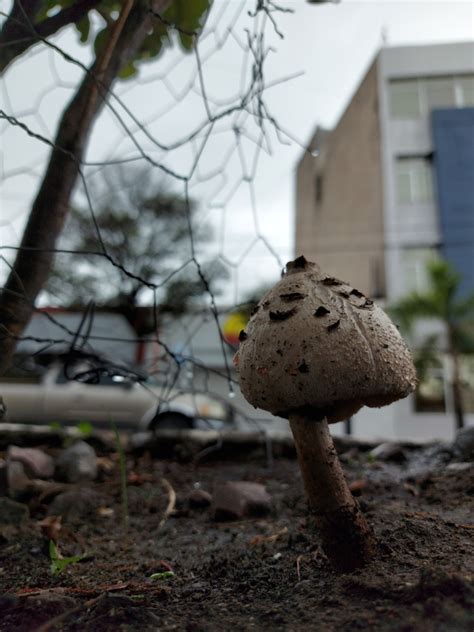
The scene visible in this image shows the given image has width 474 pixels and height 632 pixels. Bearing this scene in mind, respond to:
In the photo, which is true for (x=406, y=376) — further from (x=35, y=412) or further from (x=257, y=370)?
(x=35, y=412)

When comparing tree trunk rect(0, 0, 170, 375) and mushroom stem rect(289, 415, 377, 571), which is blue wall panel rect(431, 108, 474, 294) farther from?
mushroom stem rect(289, 415, 377, 571)

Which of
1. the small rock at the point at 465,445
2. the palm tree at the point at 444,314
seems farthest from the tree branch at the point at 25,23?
the palm tree at the point at 444,314

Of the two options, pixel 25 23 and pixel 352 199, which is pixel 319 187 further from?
pixel 25 23

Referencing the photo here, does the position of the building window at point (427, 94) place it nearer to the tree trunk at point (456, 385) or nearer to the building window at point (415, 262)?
the building window at point (415, 262)

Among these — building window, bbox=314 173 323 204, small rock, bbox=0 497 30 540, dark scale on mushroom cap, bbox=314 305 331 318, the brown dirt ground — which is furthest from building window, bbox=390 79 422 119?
dark scale on mushroom cap, bbox=314 305 331 318

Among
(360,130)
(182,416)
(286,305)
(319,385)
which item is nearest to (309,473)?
(319,385)

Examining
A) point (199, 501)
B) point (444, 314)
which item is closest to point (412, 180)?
point (444, 314)
